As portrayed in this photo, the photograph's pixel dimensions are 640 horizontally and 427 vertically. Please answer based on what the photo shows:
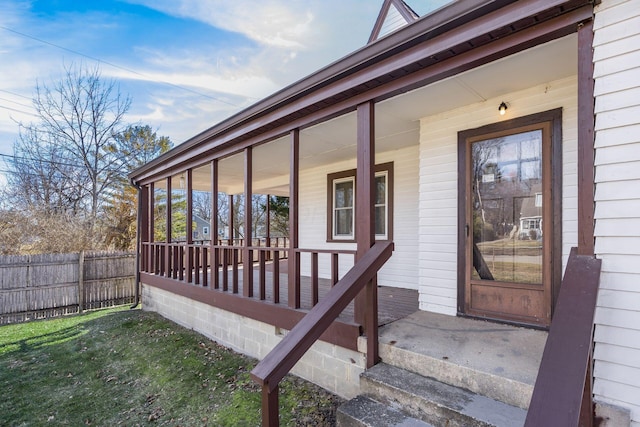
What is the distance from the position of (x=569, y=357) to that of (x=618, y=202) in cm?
108

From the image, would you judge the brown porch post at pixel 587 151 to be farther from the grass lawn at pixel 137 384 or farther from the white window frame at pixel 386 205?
the white window frame at pixel 386 205

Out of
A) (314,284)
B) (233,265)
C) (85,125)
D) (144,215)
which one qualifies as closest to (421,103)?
(314,284)

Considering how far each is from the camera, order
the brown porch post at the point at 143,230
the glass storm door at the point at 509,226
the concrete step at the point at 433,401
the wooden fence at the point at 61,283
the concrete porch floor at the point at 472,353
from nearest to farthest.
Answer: the concrete step at the point at 433,401 → the concrete porch floor at the point at 472,353 → the glass storm door at the point at 509,226 → the wooden fence at the point at 61,283 → the brown porch post at the point at 143,230

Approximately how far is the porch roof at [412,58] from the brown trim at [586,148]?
224 millimetres

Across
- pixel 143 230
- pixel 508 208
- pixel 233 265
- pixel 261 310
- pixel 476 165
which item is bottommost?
pixel 261 310

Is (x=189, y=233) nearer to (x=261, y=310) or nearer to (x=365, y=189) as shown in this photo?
(x=261, y=310)

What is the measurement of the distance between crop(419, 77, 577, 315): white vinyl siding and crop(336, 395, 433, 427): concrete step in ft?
5.74

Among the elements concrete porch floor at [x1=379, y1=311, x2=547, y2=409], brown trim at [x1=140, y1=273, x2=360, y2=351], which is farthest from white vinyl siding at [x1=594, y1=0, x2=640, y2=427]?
brown trim at [x1=140, y1=273, x2=360, y2=351]

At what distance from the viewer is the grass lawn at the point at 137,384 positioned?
3146mm

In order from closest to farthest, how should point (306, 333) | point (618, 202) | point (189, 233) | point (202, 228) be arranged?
point (618, 202) < point (306, 333) < point (189, 233) < point (202, 228)

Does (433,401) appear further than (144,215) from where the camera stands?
No

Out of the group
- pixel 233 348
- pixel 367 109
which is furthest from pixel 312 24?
pixel 233 348

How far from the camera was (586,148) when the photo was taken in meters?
1.84

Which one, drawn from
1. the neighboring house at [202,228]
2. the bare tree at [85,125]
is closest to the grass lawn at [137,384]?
the bare tree at [85,125]
